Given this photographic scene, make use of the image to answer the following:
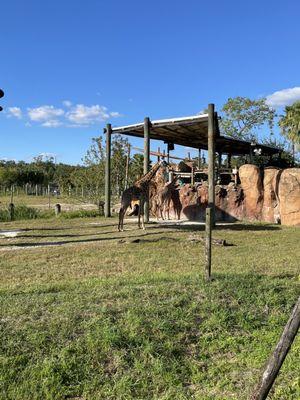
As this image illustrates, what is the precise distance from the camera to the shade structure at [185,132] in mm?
13781

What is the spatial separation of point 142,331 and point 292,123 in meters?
21.6

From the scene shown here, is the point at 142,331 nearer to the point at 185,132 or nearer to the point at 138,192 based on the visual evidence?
the point at 138,192

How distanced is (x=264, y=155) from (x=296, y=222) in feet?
27.4

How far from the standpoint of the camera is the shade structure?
45.2ft

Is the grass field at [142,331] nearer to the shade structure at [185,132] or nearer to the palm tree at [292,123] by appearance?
the shade structure at [185,132]

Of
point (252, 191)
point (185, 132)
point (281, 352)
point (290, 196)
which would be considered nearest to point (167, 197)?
point (185, 132)

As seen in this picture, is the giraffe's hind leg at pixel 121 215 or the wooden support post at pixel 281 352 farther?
the giraffe's hind leg at pixel 121 215

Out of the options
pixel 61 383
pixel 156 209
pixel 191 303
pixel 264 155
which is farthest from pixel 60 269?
pixel 264 155

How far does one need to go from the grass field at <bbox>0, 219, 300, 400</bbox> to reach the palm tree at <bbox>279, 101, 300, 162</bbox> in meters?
17.2

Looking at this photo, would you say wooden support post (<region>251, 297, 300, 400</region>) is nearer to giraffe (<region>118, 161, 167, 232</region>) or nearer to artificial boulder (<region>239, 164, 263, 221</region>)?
giraffe (<region>118, 161, 167, 232</region>)

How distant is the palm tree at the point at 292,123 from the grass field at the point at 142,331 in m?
17.2

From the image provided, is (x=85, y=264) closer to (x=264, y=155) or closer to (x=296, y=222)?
(x=296, y=222)

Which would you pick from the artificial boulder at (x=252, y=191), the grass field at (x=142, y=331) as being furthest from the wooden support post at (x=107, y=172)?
the grass field at (x=142, y=331)

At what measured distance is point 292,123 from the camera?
2362cm
